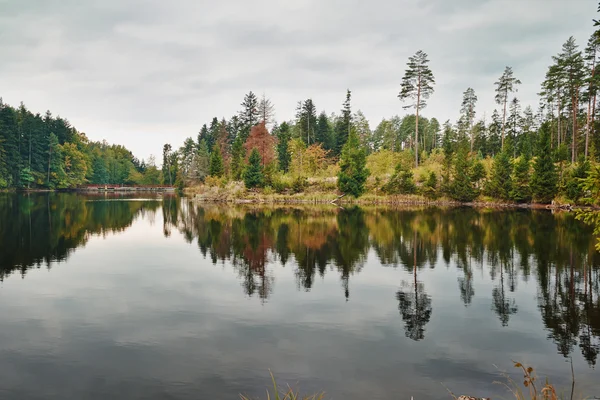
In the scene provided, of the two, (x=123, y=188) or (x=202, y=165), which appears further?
(x=123, y=188)

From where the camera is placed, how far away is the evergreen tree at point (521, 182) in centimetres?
5094

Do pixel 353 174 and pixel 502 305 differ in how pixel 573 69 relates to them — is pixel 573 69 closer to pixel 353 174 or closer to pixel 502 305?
pixel 353 174

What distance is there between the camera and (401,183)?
197ft

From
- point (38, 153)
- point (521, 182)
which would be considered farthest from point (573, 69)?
point (38, 153)

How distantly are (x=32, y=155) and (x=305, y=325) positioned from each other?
108515 mm

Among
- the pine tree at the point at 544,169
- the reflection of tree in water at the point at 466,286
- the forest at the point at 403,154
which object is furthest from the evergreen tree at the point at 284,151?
the reflection of tree in water at the point at 466,286

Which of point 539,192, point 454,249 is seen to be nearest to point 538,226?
point 454,249

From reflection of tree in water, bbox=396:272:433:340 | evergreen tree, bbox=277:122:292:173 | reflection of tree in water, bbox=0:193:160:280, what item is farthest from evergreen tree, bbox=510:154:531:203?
reflection of tree in water, bbox=0:193:160:280

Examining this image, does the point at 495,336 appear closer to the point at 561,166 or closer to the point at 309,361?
the point at 309,361

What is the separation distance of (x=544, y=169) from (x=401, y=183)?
1835 centimetres

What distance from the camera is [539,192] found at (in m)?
48.8

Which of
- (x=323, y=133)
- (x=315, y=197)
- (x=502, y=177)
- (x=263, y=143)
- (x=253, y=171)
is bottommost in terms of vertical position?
(x=315, y=197)

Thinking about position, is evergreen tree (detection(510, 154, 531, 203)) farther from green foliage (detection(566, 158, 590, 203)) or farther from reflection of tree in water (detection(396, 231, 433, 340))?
reflection of tree in water (detection(396, 231, 433, 340))

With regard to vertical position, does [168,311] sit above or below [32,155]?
below
